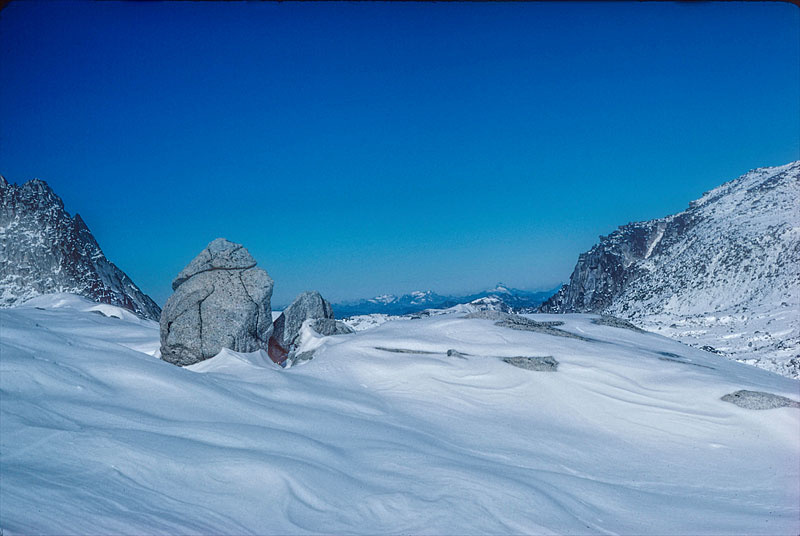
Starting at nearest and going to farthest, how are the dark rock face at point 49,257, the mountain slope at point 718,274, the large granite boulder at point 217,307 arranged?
the large granite boulder at point 217,307, the dark rock face at point 49,257, the mountain slope at point 718,274

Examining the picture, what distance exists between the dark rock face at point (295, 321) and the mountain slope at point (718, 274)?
106 feet

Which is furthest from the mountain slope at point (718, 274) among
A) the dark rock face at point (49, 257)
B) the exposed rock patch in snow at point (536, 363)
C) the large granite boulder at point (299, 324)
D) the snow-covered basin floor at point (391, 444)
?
the dark rock face at point (49, 257)

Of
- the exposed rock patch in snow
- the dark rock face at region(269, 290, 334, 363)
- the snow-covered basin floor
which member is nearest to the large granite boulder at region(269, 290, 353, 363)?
the dark rock face at region(269, 290, 334, 363)

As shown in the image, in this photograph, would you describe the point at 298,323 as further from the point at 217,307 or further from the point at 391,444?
the point at 391,444

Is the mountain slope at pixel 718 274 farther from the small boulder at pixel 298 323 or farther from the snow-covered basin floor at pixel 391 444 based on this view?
the small boulder at pixel 298 323

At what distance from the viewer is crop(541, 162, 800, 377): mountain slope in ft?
143

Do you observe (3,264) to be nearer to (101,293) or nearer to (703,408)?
(101,293)

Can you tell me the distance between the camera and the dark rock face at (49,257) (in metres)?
37.7

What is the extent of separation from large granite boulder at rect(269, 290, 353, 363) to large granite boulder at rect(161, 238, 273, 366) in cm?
73

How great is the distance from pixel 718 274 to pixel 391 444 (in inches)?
2643

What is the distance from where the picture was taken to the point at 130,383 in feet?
25.7

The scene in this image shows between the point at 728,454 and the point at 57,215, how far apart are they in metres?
51.1

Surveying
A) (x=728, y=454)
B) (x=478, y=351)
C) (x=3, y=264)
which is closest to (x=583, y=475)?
(x=728, y=454)

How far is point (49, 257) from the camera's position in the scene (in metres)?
39.5
